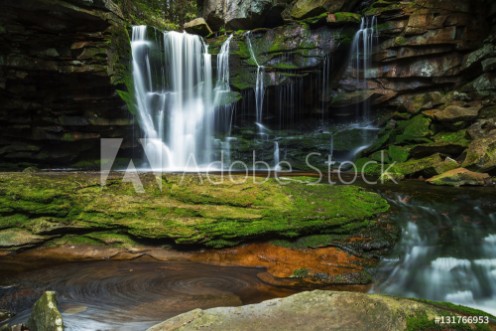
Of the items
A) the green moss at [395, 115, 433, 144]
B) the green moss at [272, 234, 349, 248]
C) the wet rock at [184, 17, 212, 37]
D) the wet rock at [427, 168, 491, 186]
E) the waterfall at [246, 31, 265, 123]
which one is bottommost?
the green moss at [272, 234, 349, 248]

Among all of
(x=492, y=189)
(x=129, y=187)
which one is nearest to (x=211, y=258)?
(x=129, y=187)

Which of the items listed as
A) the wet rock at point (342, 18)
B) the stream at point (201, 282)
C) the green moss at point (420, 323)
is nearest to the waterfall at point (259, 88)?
the wet rock at point (342, 18)

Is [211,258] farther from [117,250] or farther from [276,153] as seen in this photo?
[276,153]

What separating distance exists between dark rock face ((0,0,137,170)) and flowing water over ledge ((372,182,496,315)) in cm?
946

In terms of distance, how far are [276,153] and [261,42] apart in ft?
15.4

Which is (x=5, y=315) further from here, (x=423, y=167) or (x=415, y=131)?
(x=415, y=131)

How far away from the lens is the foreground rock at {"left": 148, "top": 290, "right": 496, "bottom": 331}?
2.60m

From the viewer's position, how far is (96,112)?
38.0 ft

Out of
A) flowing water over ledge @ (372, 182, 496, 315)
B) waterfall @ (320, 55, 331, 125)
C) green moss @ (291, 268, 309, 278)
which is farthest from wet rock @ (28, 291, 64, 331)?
waterfall @ (320, 55, 331, 125)

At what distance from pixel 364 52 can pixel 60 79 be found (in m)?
11.2

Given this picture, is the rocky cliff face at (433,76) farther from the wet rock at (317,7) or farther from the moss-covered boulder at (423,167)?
the wet rock at (317,7)

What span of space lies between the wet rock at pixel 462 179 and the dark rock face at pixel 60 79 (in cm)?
984

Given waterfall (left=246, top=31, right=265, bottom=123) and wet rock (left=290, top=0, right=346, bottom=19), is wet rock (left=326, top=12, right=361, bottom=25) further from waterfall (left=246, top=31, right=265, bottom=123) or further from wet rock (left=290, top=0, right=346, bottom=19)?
waterfall (left=246, top=31, right=265, bottom=123)

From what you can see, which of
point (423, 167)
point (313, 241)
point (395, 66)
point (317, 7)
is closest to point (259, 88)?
point (317, 7)
